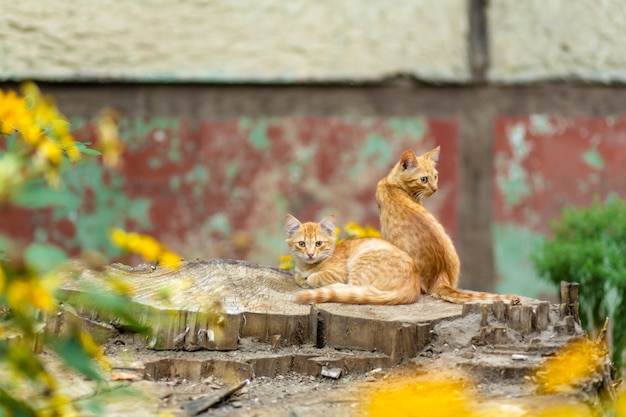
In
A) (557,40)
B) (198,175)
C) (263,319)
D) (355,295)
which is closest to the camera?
(263,319)

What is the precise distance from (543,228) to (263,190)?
1330mm

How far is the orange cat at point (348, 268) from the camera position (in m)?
3.13

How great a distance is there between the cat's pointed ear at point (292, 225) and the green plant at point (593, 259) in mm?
1304

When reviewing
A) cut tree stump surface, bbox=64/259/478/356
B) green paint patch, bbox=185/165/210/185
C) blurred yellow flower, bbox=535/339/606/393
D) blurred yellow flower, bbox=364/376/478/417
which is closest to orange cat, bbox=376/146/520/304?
cut tree stump surface, bbox=64/259/478/356

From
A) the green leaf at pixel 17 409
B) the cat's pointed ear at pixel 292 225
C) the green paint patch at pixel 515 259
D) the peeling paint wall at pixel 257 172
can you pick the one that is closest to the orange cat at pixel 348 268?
the cat's pointed ear at pixel 292 225

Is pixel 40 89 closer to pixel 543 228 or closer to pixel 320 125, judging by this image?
pixel 320 125

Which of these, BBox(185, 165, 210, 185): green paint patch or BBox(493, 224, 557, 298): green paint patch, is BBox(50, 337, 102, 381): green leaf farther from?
BBox(493, 224, 557, 298): green paint patch

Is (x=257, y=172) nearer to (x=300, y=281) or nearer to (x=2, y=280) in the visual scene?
(x=300, y=281)

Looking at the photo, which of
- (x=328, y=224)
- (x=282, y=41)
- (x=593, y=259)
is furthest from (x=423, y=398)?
(x=282, y=41)

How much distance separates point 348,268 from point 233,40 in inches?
58.0

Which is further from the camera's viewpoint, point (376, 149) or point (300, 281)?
point (376, 149)

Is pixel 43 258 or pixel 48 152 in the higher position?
pixel 48 152

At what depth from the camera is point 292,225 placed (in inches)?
151

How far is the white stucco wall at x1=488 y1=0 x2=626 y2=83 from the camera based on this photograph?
4.64 m
